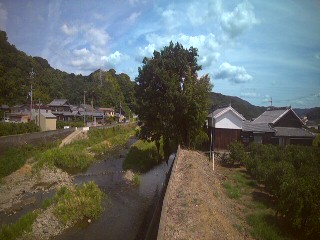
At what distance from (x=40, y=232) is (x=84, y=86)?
90578 mm

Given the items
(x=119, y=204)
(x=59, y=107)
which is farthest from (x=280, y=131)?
(x=59, y=107)

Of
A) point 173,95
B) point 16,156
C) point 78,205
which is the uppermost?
point 173,95

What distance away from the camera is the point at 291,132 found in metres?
32.0

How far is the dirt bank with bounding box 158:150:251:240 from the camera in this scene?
33.6 ft

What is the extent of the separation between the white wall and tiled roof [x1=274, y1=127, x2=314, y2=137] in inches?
223

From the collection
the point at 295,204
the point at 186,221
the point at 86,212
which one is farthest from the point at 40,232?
the point at 295,204

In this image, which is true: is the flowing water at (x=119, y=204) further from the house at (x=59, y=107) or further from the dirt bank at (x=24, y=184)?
the house at (x=59, y=107)

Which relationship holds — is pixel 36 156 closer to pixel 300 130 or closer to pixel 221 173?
pixel 221 173

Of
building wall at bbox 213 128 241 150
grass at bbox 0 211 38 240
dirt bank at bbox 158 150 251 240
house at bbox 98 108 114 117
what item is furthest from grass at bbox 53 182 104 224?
house at bbox 98 108 114 117

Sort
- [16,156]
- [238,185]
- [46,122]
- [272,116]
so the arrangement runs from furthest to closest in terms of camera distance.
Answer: [46,122] → [272,116] → [16,156] → [238,185]

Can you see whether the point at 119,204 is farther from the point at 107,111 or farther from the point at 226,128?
the point at 107,111

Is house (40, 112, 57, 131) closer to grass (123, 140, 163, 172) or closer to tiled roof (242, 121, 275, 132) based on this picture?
grass (123, 140, 163, 172)

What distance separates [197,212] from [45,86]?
8479 centimetres

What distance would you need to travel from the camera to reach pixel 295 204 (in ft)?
39.4
